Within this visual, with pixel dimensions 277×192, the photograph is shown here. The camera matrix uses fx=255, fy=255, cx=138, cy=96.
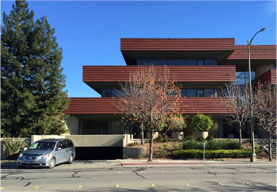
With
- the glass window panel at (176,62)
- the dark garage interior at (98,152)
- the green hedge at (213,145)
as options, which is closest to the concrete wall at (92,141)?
the dark garage interior at (98,152)

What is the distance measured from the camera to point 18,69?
72.5 ft

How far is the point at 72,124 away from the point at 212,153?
16.4 metres

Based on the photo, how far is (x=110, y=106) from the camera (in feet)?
88.4

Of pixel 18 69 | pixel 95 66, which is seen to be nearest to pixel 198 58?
pixel 95 66

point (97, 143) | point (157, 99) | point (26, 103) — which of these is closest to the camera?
point (157, 99)

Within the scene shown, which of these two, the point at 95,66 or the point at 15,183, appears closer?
the point at 15,183

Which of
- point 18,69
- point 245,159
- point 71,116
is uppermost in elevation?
point 18,69

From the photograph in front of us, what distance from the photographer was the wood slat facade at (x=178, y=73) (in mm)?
27500

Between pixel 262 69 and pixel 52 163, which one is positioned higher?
pixel 262 69

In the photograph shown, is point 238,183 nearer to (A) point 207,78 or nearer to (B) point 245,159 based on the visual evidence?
(B) point 245,159

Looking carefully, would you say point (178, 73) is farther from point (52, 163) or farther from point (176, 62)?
point (52, 163)

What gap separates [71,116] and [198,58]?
16482mm

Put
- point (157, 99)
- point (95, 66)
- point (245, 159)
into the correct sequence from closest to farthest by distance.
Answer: point (157, 99) → point (245, 159) → point (95, 66)

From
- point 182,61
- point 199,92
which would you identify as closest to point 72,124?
point 182,61
